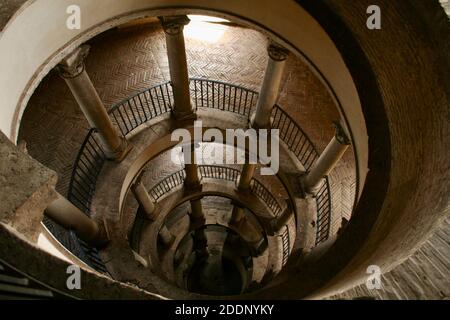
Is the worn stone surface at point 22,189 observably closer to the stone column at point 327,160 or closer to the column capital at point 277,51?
the stone column at point 327,160

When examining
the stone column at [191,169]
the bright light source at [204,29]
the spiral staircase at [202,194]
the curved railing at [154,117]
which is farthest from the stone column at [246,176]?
the bright light source at [204,29]

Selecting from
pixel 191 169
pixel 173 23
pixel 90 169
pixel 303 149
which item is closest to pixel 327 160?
pixel 303 149

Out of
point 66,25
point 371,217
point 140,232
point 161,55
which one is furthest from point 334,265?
point 161,55

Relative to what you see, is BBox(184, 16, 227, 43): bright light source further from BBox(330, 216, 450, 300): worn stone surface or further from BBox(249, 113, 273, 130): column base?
BBox(330, 216, 450, 300): worn stone surface

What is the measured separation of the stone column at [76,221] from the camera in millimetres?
7090

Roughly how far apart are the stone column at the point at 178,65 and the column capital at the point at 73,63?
183 centimetres

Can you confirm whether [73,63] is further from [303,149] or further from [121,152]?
[303,149]

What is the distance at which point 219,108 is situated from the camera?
1073cm

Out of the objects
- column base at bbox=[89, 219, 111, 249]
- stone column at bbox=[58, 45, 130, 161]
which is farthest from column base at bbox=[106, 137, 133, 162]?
column base at bbox=[89, 219, 111, 249]

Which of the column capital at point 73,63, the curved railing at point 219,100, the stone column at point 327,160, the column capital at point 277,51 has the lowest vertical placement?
the stone column at point 327,160

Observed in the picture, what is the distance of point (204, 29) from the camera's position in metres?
13.0

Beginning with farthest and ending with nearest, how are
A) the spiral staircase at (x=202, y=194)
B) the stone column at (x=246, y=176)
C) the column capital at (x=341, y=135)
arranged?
the stone column at (x=246, y=176) < the column capital at (x=341, y=135) < the spiral staircase at (x=202, y=194)

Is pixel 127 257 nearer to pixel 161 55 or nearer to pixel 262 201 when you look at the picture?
pixel 262 201
